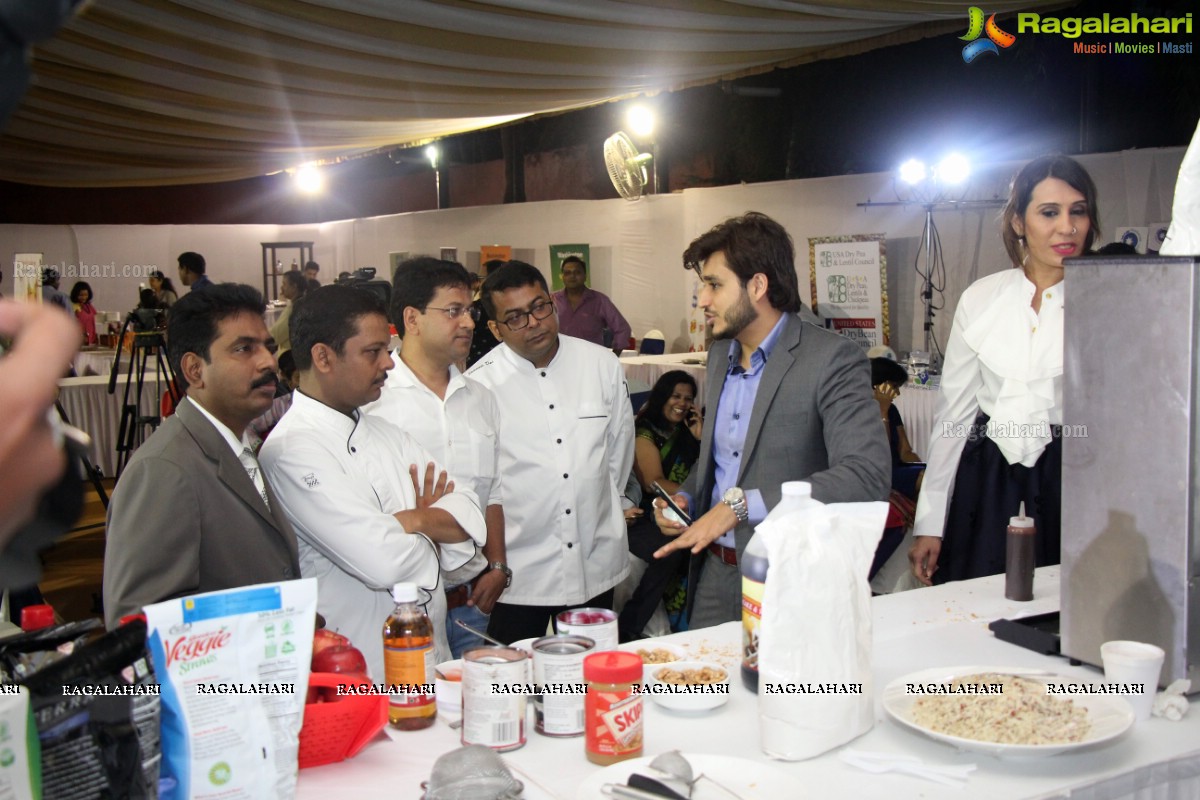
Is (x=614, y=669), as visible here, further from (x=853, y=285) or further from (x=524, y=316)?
(x=853, y=285)

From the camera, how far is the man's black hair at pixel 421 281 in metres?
2.96

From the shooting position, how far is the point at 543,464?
315 centimetres

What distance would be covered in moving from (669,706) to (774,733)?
0.24 metres

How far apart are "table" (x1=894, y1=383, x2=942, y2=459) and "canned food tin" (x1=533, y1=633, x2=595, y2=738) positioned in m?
4.50

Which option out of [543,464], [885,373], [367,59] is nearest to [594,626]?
[543,464]

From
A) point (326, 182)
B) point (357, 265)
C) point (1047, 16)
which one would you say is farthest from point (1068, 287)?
point (326, 182)

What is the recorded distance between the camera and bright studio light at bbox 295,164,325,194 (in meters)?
16.9

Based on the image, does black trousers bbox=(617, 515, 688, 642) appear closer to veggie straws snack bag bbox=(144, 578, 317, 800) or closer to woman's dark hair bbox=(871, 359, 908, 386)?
woman's dark hair bbox=(871, 359, 908, 386)

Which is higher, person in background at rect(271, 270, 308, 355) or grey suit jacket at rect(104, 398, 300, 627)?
person in background at rect(271, 270, 308, 355)

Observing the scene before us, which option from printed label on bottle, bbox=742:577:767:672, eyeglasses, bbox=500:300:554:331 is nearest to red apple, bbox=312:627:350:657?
printed label on bottle, bbox=742:577:767:672

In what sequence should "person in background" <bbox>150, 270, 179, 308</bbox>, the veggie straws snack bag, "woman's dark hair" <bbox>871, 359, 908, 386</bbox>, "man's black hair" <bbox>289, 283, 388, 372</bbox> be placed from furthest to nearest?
"person in background" <bbox>150, 270, 179, 308</bbox> → "woman's dark hair" <bbox>871, 359, 908, 386</bbox> → "man's black hair" <bbox>289, 283, 388, 372</bbox> → the veggie straws snack bag

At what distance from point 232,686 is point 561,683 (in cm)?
54

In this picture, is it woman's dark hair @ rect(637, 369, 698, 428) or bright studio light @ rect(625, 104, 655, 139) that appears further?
bright studio light @ rect(625, 104, 655, 139)

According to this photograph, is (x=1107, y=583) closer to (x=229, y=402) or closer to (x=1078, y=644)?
(x=1078, y=644)
